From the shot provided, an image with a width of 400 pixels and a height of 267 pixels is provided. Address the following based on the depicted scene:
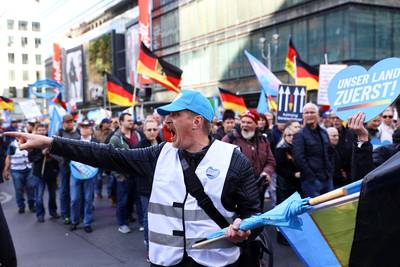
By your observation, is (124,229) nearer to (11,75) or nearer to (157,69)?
(157,69)

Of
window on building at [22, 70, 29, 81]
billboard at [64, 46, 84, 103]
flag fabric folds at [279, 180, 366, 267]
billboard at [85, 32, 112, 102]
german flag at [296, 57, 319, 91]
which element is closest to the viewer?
flag fabric folds at [279, 180, 366, 267]

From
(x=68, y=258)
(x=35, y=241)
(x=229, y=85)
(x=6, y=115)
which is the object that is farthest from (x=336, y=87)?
(x=229, y=85)

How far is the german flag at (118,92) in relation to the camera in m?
14.0

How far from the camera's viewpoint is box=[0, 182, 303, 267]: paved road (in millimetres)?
6039

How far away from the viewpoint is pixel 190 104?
2.71m

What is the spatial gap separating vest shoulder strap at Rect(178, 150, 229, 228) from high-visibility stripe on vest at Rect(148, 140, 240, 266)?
20mm

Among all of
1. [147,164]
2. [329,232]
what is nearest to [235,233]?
[329,232]

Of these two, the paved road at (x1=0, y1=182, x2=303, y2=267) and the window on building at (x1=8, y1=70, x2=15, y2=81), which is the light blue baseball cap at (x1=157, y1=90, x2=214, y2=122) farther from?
the window on building at (x1=8, y1=70, x2=15, y2=81)

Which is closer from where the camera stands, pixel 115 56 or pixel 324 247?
pixel 324 247

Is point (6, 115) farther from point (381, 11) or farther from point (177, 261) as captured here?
point (177, 261)

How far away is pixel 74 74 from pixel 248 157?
7213cm

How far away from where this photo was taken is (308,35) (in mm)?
29859

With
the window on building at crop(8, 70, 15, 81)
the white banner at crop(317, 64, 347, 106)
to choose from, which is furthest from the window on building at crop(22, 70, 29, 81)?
the white banner at crop(317, 64, 347, 106)

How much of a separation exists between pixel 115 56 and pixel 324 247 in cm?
5985
